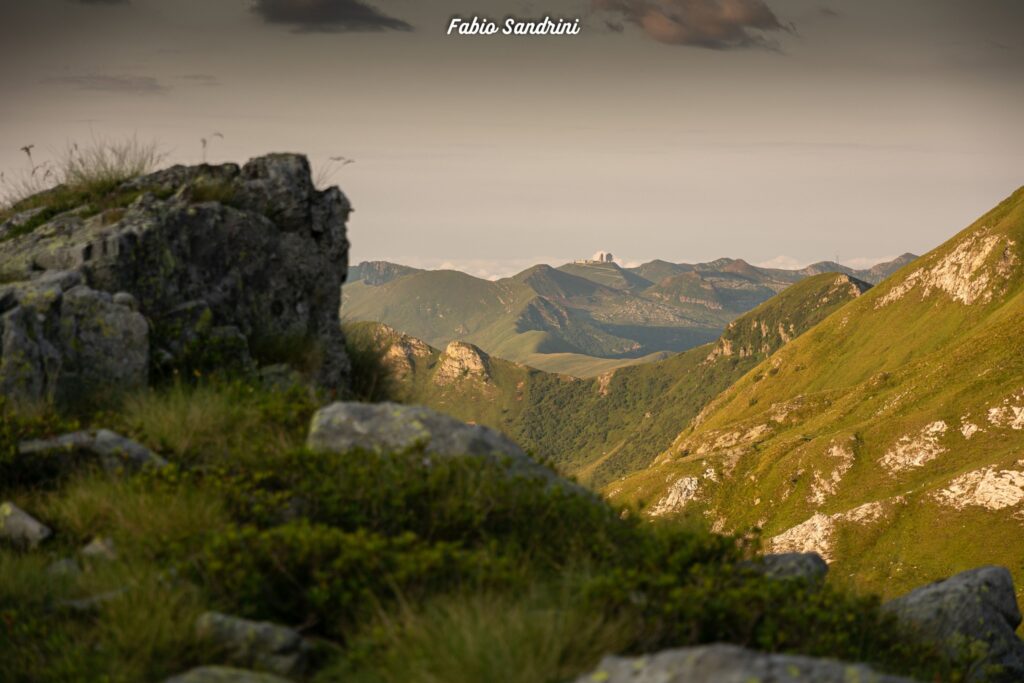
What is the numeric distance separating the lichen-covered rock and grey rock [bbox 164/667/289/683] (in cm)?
697

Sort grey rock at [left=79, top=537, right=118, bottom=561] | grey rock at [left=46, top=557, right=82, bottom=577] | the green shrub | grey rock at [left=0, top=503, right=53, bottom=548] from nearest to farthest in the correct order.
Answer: the green shrub, grey rock at [left=46, top=557, right=82, bottom=577], grey rock at [left=79, top=537, right=118, bottom=561], grey rock at [left=0, top=503, right=53, bottom=548]

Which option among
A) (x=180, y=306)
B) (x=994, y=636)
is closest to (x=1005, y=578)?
(x=994, y=636)

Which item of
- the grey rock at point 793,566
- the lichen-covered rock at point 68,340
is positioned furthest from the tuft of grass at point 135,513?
the grey rock at point 793,566

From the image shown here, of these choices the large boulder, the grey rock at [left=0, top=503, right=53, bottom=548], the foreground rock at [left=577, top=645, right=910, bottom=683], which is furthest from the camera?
the large boulder

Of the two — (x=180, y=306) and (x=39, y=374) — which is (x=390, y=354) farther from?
(x=39, y=374)

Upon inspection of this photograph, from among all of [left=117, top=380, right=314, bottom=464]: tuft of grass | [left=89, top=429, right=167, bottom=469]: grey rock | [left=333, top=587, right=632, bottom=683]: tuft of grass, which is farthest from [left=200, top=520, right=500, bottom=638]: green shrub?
[left=89, top=429, right=167, bottom=469]: grey rock

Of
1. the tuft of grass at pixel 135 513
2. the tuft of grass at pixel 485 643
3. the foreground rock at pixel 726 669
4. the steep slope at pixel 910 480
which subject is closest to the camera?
the foreground rock at pixel 726 669

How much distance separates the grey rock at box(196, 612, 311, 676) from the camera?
22.7 ft

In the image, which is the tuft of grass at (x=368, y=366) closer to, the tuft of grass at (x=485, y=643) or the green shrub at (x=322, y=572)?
the green shrub at (x=322, y=572)

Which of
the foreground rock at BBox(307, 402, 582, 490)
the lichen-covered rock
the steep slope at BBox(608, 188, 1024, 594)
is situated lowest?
the steep slope at BBox(608, 188, 1024, 594)

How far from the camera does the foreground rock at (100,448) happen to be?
10094 millimetres

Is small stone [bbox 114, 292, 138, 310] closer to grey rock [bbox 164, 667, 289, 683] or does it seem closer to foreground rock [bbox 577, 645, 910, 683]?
grey rock [bbox 164, 667, 289, 683]

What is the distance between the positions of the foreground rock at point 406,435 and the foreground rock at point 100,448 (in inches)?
85.2

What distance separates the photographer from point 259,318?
54.0 ft
